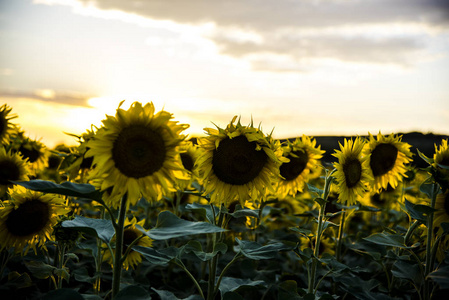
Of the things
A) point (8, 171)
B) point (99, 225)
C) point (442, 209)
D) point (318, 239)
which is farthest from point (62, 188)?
point (442, 209)

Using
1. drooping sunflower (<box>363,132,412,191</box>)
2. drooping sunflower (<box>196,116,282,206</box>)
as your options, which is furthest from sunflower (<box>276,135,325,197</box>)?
drooping sunflower (<box>196,116,282,206</box>)

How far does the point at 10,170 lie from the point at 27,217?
4.62 feet

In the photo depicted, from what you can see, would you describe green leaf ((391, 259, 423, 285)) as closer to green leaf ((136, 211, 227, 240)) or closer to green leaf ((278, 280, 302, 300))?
green leaf ((278, 280, 302, 300))

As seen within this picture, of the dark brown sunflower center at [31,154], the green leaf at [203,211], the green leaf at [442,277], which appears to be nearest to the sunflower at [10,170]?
the dark brown sunflower center at [31,154]

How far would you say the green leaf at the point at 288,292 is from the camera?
2.57m

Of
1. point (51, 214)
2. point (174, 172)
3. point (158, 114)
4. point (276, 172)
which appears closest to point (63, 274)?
point (51, 214)

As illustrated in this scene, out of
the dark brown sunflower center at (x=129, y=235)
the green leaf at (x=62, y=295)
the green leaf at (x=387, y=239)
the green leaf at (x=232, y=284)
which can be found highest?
the green leaf at (x=387, y=239)

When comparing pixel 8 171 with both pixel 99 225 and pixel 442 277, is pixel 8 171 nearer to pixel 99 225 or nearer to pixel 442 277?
pixel 99 225

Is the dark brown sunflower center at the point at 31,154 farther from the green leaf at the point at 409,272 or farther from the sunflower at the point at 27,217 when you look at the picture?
the green leaf at the point at 409,272

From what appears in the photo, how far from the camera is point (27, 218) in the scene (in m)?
2.92

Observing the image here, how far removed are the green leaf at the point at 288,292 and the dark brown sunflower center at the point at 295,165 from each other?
1489 mm

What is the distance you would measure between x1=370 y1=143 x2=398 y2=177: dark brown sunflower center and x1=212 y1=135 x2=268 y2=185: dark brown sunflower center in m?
1.55

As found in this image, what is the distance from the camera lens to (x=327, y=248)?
4965 mm

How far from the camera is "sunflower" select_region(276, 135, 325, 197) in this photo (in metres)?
4.09
